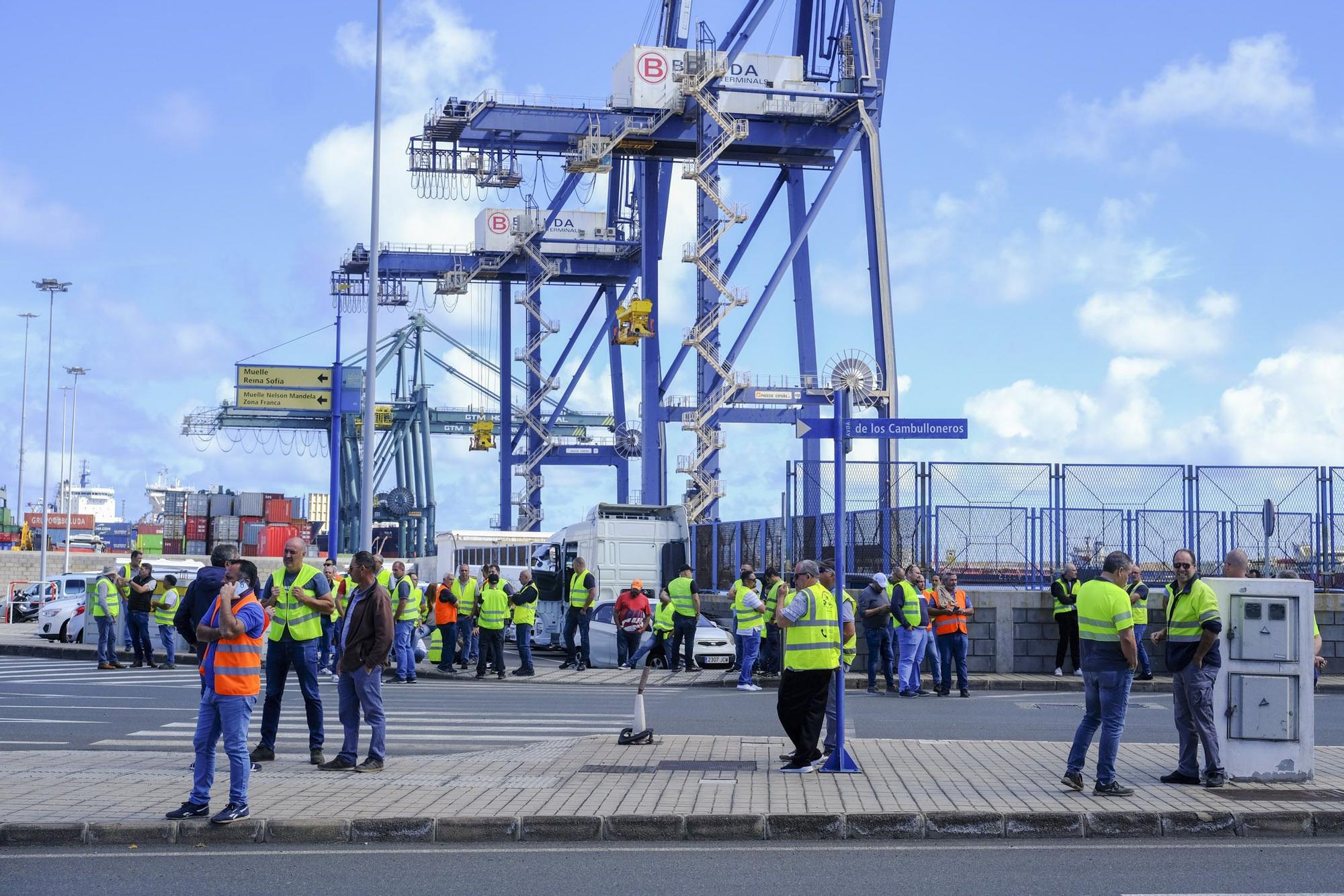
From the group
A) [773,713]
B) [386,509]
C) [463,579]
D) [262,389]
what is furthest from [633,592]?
[386,509]

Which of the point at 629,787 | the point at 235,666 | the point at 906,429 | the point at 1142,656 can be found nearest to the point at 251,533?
the point at 1142,656

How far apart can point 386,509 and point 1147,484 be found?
219 ft

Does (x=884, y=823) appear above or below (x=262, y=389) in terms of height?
below

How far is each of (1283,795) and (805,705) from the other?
3463 millimetres

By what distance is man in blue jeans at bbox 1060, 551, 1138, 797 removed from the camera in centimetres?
984

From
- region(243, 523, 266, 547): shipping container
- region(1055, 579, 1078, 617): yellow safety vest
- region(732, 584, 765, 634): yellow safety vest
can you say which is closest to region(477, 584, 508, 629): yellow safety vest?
region(732, 584, 765, 634): yellow safety vest

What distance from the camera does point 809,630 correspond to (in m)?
11.2

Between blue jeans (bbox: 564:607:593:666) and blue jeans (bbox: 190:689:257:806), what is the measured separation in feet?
51.0

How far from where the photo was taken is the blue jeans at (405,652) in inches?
848

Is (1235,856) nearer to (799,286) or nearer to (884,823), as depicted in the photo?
(884,823)

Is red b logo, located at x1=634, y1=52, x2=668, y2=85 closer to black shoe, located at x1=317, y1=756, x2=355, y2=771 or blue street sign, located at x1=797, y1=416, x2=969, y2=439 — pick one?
blue street sign, located at x1=797, y1=416, x2=969, y2=439

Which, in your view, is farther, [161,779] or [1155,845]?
[161,779]

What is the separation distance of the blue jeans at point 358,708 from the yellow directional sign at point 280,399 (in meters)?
64.2

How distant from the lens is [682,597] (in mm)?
22812
